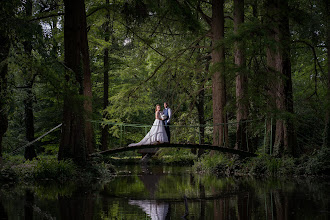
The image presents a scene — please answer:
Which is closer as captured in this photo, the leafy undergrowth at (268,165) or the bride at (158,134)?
the leafy undergrowth at (268,165)

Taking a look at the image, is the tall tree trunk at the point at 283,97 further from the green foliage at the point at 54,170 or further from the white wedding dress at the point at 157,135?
the green foliage at the point at 54,170

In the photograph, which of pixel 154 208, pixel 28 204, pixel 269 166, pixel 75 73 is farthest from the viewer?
pixel 269 166

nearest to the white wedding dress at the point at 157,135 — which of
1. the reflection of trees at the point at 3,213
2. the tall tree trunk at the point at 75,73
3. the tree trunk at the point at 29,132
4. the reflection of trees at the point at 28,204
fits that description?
the tall tree trunk at the point at 75,73

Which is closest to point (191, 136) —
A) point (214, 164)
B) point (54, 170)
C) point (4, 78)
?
point (214, 164)

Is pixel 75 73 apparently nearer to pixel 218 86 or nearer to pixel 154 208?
pixel 218 86

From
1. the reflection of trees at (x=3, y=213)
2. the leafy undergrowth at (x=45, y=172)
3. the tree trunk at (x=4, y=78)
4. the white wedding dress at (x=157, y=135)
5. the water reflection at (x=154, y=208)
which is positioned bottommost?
the water reflection at (x=154, y=208)

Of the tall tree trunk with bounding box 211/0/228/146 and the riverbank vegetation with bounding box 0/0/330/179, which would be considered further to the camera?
the tall tree trunk with bounding box 211/0/228/146

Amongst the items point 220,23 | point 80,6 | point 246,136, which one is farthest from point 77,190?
point 220,23

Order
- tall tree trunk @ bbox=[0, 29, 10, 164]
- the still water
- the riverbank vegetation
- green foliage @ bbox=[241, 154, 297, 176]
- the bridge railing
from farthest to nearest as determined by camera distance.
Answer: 1. the bridge railing
2. green foliage @ bbox=[241, 154, 297, 176]
3. the riverbank vegetation
4. tall tree trunk @ bbox=[0, 29, 10, 164]
5. the still water

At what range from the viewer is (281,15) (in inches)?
593

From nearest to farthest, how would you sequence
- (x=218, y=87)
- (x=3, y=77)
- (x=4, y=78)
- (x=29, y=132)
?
(x=4, y=78), (x=3, y=77), (x=218, y=87), (x=29, y=132)

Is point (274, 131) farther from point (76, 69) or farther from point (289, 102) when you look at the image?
point (76, 69)

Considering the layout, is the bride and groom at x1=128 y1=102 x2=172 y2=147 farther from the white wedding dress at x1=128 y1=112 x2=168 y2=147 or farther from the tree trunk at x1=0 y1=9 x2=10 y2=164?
the tree trunk at x1=0 y1=9 x2=10 y2=164

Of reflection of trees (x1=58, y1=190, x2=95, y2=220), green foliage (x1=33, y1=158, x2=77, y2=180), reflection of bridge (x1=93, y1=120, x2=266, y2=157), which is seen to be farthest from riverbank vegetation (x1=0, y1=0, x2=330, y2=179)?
reflection of trees (x1=58, y1=190, x2=95, y2=220)
